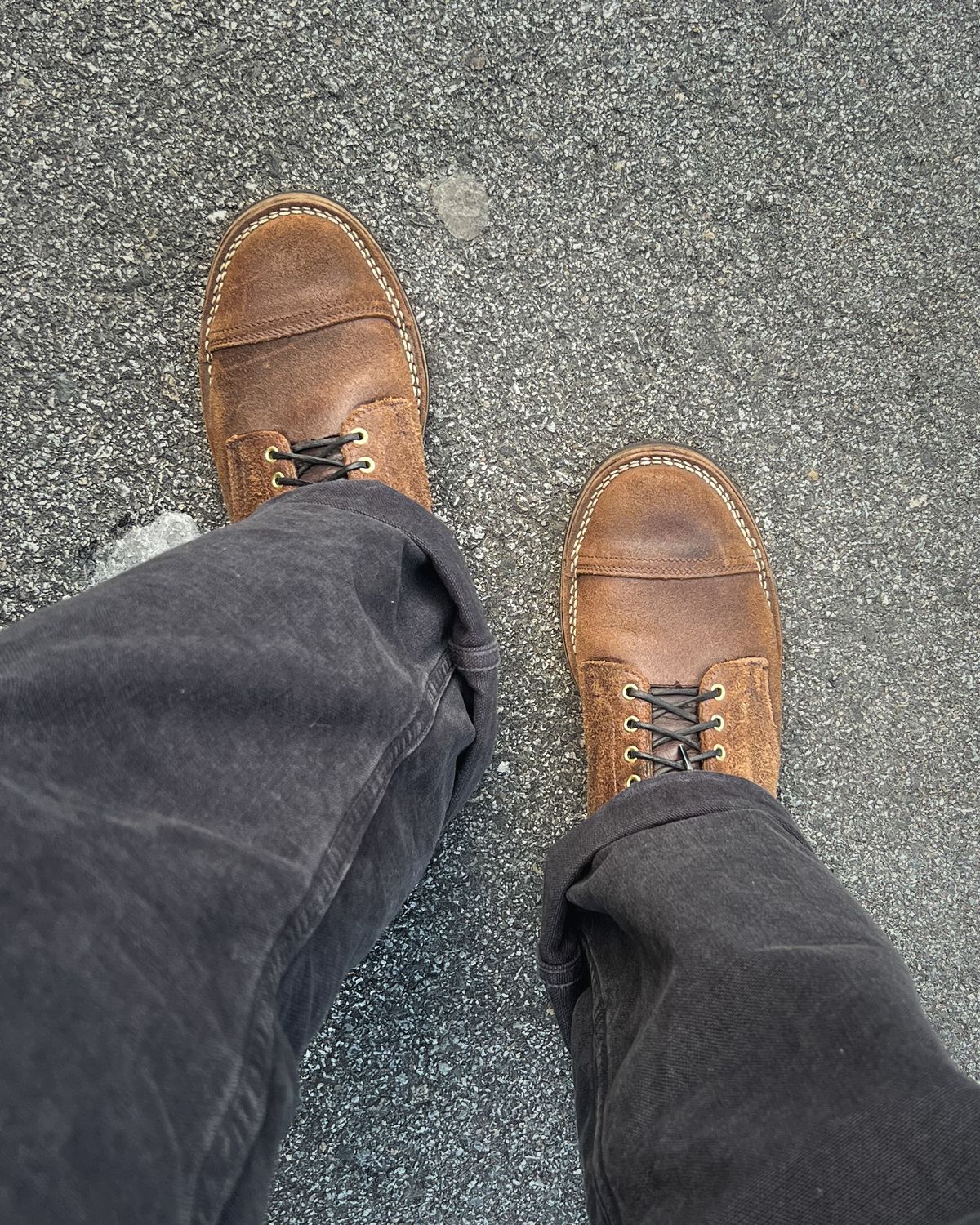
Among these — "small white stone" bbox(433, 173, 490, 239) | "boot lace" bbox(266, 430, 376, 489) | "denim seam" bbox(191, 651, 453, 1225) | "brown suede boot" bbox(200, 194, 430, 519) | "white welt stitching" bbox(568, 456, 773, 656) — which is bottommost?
"denim seam" bbox(191, 651, 453, 1225)

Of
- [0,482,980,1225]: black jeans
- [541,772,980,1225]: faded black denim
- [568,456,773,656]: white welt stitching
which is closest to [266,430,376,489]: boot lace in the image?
[0,482,980,1225]: black jeans

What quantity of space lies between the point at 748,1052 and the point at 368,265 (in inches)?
47.9

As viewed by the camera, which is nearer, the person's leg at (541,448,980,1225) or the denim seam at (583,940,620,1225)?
the person's leg at (541,448,980,1225)

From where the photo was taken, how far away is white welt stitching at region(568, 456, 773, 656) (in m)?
1.29

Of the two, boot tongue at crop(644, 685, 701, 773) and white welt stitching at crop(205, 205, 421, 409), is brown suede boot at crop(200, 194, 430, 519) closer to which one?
white welt stitching at crop(205, 205, 421, 409)

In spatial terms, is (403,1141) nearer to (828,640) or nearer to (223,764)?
(223,764)

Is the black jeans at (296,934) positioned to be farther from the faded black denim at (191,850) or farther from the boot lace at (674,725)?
the boot lace at (674,725)

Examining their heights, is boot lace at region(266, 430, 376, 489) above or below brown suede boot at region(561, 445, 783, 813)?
above

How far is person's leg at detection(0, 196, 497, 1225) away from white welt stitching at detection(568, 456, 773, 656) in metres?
0.32

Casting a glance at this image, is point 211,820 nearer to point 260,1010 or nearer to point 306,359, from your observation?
point 260,1010

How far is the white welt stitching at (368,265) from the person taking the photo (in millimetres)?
1222

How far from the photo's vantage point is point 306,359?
1.26m

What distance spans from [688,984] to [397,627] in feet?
1.74

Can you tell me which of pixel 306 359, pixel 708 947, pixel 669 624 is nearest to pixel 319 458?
pixel 306 359
